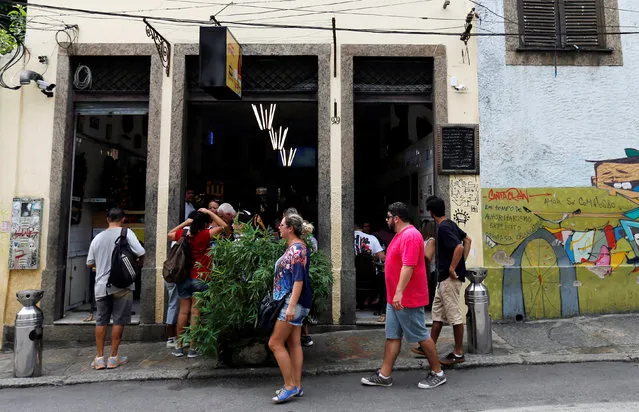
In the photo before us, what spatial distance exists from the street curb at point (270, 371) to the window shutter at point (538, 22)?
510 cm

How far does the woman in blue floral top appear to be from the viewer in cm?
420

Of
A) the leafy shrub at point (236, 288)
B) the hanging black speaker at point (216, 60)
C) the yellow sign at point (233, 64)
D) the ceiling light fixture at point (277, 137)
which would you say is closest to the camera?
the leafy shrub at point (236, 288)

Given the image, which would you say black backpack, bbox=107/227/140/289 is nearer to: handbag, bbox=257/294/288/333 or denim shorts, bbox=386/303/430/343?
handbag, bbox=257/294/288/333

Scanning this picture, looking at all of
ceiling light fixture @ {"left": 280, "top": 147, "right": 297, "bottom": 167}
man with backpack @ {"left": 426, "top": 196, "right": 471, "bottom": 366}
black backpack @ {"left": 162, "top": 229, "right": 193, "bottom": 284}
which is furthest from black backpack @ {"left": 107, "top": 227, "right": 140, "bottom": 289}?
ceiling light fixture @ {"left": 280, "top": 147, "right": 297, "bottom": 167}

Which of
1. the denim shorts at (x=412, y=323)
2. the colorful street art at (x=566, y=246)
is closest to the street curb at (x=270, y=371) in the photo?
the denim shorts at (x=412, y=323)

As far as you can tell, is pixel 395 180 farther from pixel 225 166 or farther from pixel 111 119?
pixel 111 119

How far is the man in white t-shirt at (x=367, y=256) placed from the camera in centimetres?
734

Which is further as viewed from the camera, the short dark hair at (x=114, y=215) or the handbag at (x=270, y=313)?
the short dark hair at (x=114, y=215)

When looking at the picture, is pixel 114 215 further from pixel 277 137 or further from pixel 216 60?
pixel 277 137

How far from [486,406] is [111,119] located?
25.7 ft

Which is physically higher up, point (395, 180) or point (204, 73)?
point (204, 73)

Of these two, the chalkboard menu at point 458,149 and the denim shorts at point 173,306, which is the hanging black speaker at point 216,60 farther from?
the chalkboard menu at point 458,149

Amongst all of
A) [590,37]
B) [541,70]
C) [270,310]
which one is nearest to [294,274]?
[270,310]

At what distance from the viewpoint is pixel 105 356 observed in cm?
598
